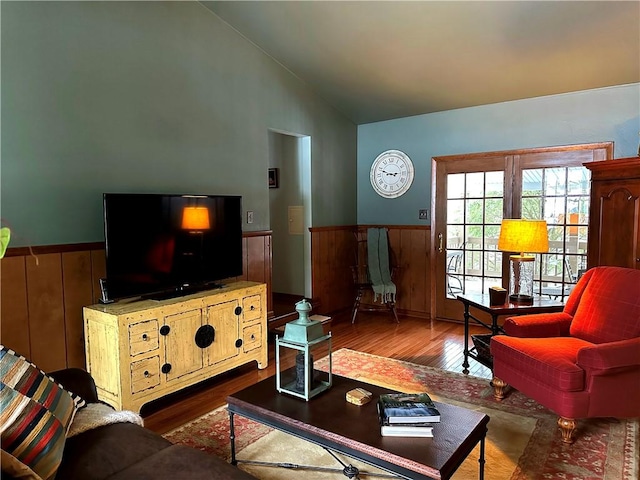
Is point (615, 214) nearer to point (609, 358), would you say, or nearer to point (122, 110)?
point (609, 358)

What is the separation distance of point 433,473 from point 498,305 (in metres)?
2.05

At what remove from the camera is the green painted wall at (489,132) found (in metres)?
4.03

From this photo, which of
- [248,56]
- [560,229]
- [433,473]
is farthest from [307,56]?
[433,473]

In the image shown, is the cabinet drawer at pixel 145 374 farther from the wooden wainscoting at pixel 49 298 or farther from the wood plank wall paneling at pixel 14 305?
the wood plank wall paneling at pixel 14 305

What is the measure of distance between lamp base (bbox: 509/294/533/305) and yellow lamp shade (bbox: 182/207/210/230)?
7.92 feet

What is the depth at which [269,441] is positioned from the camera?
2500 mm

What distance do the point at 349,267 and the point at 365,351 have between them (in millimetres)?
1669

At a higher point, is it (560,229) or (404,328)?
(560,229)

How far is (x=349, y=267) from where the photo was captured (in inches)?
221

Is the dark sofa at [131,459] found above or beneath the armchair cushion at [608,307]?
beneath

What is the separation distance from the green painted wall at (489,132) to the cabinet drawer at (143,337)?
132 inches

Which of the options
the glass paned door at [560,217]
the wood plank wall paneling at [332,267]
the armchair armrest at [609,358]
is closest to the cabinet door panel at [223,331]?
the wood plank wall paneling at [332,267]

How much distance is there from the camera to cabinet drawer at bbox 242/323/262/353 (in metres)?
3.50

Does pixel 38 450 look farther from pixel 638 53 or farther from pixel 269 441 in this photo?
pixel 638 53
